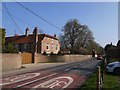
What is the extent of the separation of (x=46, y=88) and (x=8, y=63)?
Result: 15094 millimetres

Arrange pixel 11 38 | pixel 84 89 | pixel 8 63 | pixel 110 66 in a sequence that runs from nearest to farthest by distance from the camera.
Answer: pixel 84 89 < pixel 110 66 < pixel 8 63 < pixel 11 38

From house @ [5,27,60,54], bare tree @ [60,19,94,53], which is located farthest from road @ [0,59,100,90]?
bare tree @ [60,19,94,53]

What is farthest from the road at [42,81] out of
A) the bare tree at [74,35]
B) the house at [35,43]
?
the bare tree at [74,35]

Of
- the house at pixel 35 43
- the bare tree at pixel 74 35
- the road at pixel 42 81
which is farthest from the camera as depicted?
the bare tree at pixel 74 35

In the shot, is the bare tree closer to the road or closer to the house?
the house

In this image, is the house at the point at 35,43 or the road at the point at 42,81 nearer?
the road at the point at 42,81

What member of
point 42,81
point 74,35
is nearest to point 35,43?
point 74,35

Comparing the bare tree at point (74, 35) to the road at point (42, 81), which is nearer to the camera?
the road at point (42, 81)

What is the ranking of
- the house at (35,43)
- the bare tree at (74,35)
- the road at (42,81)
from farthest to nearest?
the bare tree at (74,35), the house at (35,43), the road at (42,81)

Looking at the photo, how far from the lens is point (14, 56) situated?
93.0ft

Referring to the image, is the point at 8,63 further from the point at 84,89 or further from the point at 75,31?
the point at 75,31

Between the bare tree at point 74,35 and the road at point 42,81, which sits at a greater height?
the bare tree at point 74,35

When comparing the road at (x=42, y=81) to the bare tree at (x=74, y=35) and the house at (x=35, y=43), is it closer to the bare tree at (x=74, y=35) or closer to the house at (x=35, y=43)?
the house at (x=35, y=43)

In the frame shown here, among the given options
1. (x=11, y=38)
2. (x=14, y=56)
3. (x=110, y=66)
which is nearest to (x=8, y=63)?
(x=14, y=56)
